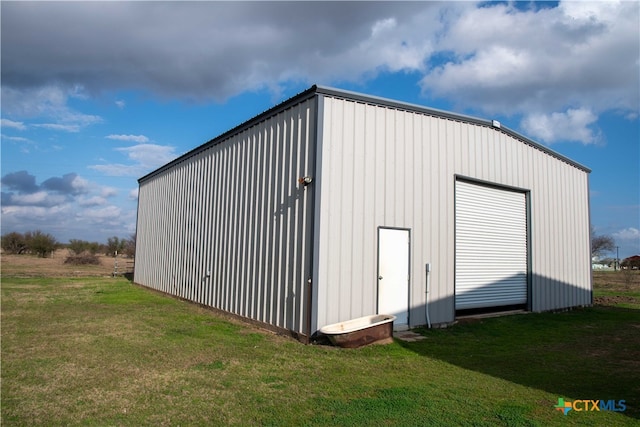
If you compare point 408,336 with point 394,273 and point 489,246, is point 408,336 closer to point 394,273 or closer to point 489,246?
point 394,273

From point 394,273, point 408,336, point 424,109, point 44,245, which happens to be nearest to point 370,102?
point 424,109

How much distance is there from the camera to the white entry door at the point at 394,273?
9539mm

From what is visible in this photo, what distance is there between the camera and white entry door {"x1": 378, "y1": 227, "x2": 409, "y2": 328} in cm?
954

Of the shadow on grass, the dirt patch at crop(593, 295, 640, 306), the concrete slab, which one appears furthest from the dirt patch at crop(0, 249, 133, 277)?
the dirt patch at crop(593, 295, 640, 306)

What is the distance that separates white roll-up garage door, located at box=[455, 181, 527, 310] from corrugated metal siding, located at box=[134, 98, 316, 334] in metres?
4.72

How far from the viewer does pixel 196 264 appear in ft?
47.0

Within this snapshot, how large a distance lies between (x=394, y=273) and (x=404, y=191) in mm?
1915

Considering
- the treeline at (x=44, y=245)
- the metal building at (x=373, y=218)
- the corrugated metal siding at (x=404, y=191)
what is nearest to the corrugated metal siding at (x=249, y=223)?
the metal building at (x=373, y=218)

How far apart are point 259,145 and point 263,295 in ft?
12.3

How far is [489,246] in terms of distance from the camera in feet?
40.9

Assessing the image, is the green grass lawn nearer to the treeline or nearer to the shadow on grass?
the shadow on grass

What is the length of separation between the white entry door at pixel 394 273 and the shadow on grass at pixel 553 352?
733 millimetres

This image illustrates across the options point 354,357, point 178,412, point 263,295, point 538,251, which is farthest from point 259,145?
point 538,251

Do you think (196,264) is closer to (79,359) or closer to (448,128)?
(79,359)
